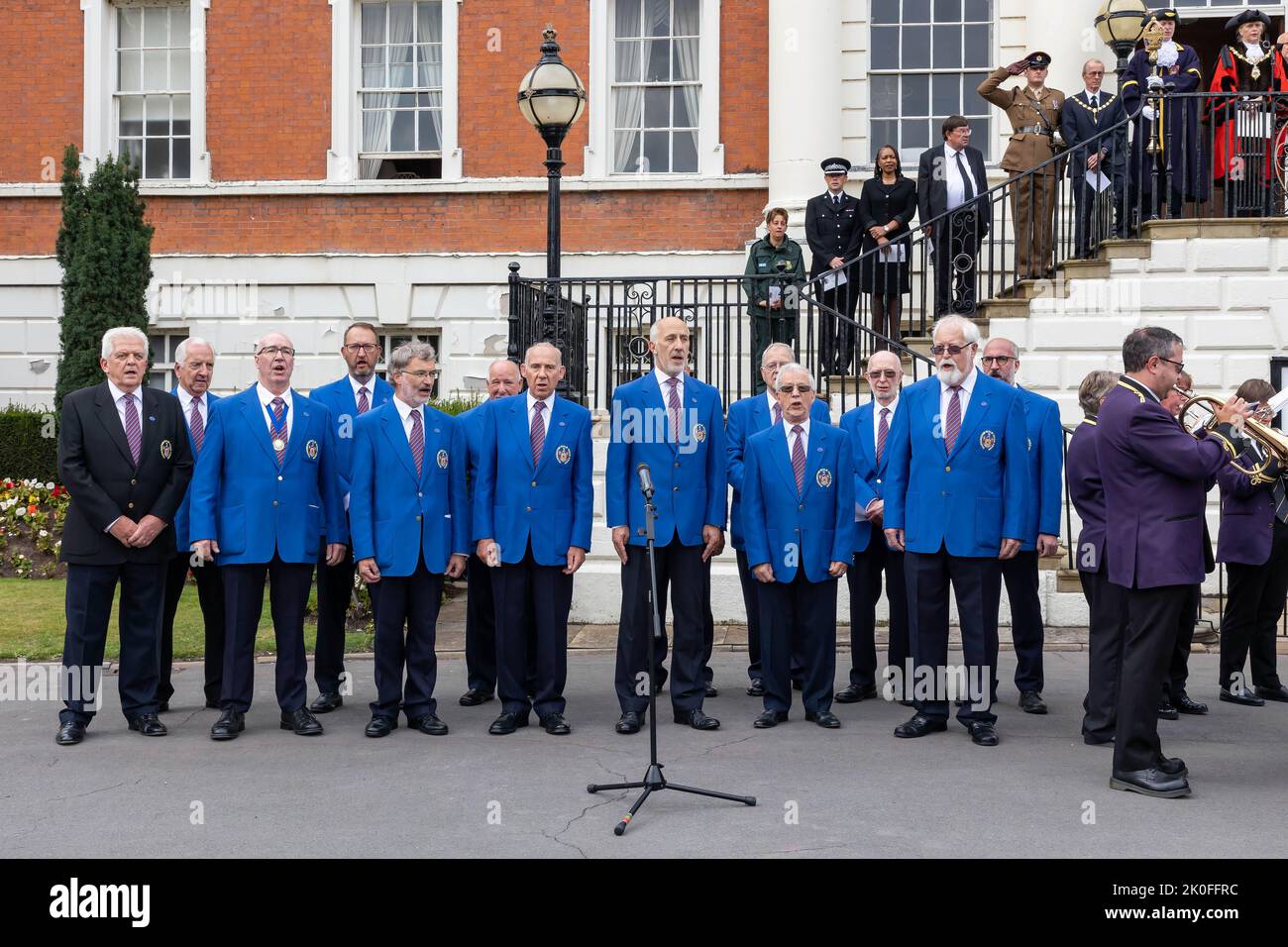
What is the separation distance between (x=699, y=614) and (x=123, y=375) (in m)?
3.60

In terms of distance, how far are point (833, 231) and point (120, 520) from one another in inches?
331

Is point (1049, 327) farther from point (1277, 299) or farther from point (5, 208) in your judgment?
point (5, 208)

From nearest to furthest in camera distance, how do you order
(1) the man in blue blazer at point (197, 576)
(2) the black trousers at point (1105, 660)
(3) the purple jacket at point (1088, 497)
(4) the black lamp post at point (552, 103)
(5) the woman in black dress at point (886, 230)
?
(2) the black trousers at point (1105, 660) → (3) the purple jacket at point (1088, 497) → (1) the man in blue blazer at point (197, 576) → (4) the black lamp post at point (552, 103) → (5) the woman in black dress at point (886, 230)

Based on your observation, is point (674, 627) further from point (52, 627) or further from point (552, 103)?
point (52, 627)

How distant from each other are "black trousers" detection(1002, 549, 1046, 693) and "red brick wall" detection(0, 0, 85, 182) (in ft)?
48.5

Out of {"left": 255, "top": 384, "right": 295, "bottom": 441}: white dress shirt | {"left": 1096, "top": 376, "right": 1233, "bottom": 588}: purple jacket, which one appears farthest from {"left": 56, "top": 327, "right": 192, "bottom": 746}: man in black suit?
{"left": 1096, "top": 376, "right": 1233, "bottom": 588}: purple jacket

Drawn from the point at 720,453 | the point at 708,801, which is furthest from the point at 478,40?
the point at 708,801

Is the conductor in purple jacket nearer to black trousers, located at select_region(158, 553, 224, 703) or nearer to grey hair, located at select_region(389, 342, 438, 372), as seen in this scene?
grey hair, located at select_region(389, 342, 438, 372)

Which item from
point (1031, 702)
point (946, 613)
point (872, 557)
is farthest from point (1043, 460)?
point (1031, 702)

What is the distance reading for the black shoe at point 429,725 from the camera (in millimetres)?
8727

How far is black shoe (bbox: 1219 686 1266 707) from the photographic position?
9547 mm

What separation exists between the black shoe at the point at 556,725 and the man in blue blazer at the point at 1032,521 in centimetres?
285

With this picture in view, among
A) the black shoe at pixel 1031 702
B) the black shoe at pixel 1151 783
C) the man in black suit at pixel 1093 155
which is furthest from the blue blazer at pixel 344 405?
the man in black suit at pixel 1093 155

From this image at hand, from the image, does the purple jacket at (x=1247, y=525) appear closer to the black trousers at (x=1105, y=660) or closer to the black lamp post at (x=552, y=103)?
the black trousers at (x=1105, y=660)
